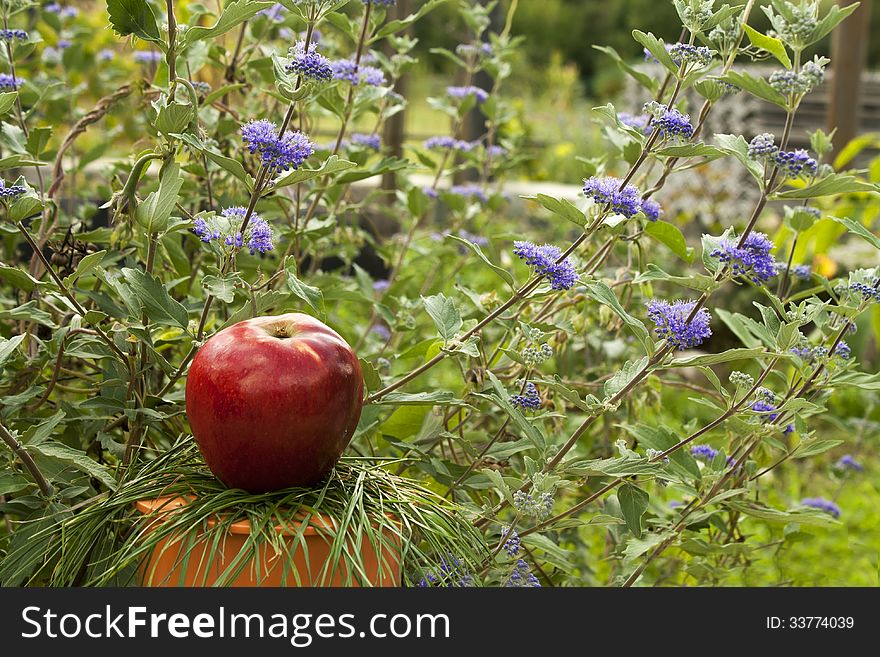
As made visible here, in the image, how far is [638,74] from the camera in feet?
5.64

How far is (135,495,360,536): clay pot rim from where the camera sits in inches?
51.4

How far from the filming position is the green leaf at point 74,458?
1436 millimetres

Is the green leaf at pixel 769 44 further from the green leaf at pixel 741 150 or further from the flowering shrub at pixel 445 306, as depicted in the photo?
the green leaf at pixel 741 150

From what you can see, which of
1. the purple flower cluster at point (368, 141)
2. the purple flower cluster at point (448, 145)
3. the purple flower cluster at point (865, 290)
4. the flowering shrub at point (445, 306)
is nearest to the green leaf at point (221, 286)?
the flowering shrub at point (445, 306)

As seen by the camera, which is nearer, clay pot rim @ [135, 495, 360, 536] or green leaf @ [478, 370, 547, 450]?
clay pot rim @ [135, 495, 360, 536]

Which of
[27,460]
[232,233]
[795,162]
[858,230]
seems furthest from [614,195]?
[27,460]

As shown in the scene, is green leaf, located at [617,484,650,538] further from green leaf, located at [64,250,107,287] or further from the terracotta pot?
green leaf, located at [64,250,107,287]

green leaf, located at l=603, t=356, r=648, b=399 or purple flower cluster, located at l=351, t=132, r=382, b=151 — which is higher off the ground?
purple flower cluster, located at l=351, t=132, r=382, b=151

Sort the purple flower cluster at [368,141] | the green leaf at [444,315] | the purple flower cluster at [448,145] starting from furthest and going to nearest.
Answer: the purple flower cluster at [448,145] < the purple flower cluster at [368,141] < the green leaf at [444,315]

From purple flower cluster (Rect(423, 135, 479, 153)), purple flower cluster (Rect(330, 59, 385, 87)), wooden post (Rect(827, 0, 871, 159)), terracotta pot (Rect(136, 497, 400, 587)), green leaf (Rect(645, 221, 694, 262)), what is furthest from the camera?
wooden post (Rect(827, 0, 871, 159))

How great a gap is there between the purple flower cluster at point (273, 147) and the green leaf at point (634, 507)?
0.72 meters

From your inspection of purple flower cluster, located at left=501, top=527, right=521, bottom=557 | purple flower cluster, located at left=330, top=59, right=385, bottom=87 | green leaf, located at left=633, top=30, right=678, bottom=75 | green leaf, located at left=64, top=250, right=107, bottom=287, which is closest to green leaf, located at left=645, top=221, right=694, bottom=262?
green leaf, located at left=633, top=30, right=678, bottom=75

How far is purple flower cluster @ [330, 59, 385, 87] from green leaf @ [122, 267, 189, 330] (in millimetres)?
561
